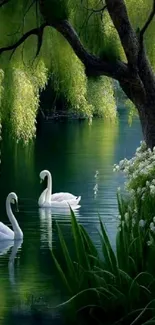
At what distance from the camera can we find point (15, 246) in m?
10.3

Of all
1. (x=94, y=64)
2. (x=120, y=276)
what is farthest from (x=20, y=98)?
(x=120, y=276)

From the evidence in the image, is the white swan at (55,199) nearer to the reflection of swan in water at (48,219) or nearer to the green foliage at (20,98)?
the reflection of swan in water at (48,219)

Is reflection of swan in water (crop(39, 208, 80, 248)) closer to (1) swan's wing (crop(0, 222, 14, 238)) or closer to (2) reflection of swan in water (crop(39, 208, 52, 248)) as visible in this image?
(2) reflection of swan in water (crop(39, 208, 52, 248))

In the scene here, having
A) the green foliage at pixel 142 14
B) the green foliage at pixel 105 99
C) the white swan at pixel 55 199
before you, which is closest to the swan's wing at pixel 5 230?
the white swan at pixel 55 199

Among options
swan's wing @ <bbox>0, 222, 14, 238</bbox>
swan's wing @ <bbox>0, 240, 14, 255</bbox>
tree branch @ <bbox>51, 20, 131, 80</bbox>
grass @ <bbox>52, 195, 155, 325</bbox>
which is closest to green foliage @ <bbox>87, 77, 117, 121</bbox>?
swan's wing @ <bbox>0, 222, 14, 238</bbox>

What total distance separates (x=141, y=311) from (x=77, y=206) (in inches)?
308

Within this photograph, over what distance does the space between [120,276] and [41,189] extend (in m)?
10.1

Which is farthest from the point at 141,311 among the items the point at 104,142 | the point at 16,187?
the point at 104,142

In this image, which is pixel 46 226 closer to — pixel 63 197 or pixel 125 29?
Answer: pixel 63 197

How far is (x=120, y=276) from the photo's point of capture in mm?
5148

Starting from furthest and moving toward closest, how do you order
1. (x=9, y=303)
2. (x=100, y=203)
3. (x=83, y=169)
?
(x=83, y=169) → (x=100, y=203) → (x=9, y=303)

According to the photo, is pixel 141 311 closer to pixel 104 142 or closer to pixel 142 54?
pixel 142 54

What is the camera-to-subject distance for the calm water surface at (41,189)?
738 cm

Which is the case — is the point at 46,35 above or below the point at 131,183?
above
